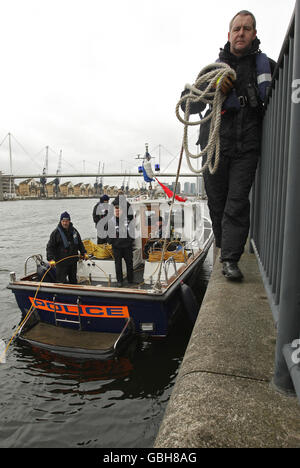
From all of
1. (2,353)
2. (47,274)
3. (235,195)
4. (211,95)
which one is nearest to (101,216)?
(47,274)

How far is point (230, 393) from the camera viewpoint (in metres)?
1.47

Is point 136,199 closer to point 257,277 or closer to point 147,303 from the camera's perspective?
point 147,303

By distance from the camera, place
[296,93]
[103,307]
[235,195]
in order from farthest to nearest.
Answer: [103,307], [235,195], [296,93]

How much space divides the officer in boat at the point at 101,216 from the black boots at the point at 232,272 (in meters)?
5.75

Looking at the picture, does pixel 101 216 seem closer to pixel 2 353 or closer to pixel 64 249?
pixel 64 249

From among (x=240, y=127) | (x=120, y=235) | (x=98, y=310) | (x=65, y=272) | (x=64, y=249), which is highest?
(x=240, y=127)

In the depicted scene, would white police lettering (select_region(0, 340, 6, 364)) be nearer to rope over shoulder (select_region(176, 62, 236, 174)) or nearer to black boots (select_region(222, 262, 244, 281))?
black boots (select_region(222, 262, 244, 281))

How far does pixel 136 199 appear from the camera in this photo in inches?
422

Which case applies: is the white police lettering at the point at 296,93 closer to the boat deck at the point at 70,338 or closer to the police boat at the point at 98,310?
the police boat at the point at 98,310

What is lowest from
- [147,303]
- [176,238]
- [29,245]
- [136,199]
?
[29,245]

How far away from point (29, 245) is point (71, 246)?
52.6 feet

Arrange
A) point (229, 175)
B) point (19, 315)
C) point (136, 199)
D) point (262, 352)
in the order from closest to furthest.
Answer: point (262, 352) < point (229, 175) < point (19, 315) < point (136, 199)

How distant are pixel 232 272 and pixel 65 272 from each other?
535 centimetres
